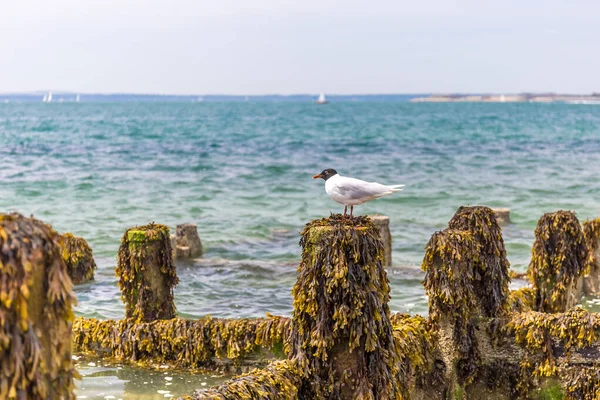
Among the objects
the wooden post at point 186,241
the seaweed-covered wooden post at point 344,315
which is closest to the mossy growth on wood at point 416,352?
the seaweed-covered wooden post at point 344,315

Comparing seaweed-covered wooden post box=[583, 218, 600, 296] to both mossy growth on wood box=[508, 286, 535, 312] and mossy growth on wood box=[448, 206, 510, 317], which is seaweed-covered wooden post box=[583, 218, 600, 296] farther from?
mossy growth on wood box=[448, 206, 510, 317]

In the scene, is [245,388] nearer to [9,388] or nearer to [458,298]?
[9,388]

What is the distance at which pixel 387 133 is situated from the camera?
3317 inches

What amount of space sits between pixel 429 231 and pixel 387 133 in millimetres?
59994

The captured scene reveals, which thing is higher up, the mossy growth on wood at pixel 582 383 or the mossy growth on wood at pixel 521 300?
the mossy growth on wood at pixel 521 300

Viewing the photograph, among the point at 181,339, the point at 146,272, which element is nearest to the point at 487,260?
the point at 181,339

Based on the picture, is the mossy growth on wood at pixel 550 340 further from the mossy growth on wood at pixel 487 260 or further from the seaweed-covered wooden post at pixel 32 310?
the seaweed-covered wooden post at pixel 32 310

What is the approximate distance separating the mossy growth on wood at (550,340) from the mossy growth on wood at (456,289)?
1.73ft

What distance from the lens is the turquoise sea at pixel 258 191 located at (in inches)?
695

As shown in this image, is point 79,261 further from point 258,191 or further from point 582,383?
point 258,191

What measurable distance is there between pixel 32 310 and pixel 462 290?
239 inches

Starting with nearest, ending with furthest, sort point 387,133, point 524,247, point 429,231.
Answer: point 524,247
point 429,231
point 387,133

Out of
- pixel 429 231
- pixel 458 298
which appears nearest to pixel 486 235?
pixel 458 298

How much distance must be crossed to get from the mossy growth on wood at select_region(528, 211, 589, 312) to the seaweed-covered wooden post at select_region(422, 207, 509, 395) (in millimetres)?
1841
